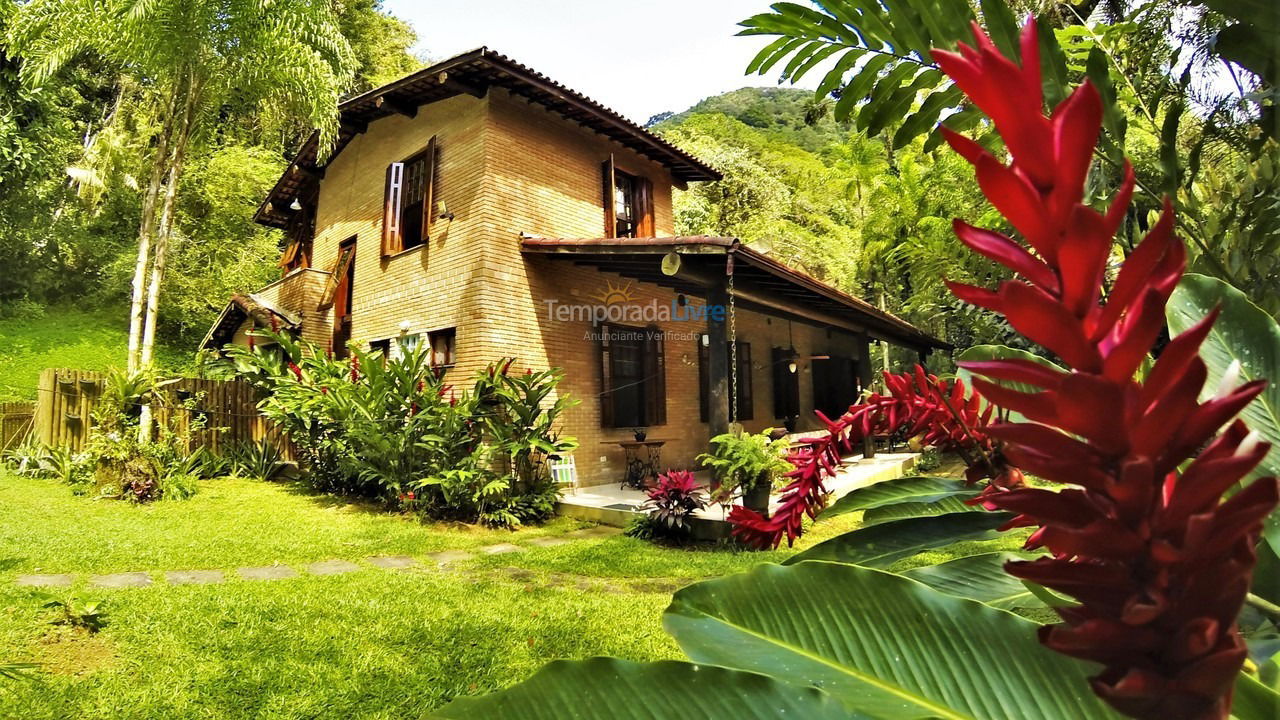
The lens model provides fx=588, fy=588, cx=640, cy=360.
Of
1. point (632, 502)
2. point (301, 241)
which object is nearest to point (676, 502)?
point (632, 502)

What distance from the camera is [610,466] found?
10.2 m

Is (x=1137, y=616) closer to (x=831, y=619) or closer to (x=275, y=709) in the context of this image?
(x=831, y=619)

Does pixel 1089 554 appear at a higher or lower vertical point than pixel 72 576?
higher

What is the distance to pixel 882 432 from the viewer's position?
1.18 metres

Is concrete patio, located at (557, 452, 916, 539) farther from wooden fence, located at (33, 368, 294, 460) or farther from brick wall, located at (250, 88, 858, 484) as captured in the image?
wooden fence, located at (33, 368, 294, 460)

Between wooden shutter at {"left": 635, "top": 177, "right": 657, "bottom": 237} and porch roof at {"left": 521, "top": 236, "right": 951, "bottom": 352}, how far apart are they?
155 cm

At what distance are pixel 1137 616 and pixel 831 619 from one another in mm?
333

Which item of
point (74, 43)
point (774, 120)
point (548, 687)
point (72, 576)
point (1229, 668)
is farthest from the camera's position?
point (774, 120)

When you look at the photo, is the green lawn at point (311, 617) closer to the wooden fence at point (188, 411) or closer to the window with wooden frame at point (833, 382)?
the wooden fence at point (188, 411)

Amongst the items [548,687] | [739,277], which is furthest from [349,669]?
[739,277]

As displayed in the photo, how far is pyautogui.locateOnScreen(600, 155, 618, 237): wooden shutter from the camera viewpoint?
10898mm

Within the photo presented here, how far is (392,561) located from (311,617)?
1823 mm

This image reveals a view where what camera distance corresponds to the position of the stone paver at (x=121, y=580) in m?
4.58

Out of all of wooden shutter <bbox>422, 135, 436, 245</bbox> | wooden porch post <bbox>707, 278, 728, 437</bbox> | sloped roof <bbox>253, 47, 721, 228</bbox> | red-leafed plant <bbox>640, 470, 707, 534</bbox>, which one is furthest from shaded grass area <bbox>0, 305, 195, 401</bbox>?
red-leafed plant <bbox>640, 470, 707, 534</bbox>
